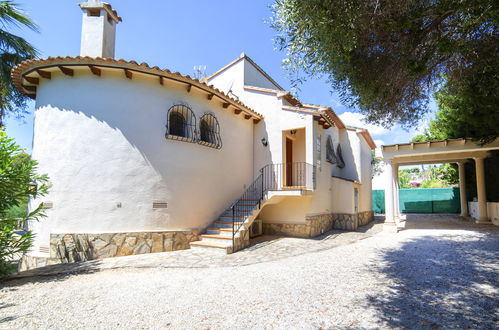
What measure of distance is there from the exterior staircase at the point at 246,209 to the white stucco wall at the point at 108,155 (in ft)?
3.47

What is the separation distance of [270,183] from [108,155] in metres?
6.10

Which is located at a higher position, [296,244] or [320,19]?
[320,19]

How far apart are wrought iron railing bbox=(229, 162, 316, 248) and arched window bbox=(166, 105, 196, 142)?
3.11m

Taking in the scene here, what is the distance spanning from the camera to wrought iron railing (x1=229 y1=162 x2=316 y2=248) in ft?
33.2

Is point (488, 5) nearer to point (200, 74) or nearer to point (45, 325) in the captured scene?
point (45, 325)

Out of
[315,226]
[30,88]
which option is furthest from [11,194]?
[315,226]

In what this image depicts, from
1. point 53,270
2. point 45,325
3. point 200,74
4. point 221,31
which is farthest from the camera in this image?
point 200,74

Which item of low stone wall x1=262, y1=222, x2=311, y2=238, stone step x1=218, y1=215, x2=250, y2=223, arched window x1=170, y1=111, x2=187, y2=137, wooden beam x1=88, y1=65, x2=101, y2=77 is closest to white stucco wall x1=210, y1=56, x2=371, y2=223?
low stone wall x1=262, y1=222, x2=311, y2=238

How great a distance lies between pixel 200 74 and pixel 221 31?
17.1 ft

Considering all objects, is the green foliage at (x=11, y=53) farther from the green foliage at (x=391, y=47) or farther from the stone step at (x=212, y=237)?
the stone step at (x=212, y=237)

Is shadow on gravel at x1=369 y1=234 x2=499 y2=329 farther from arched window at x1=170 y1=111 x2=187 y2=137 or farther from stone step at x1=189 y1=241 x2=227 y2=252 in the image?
arched window at x1=170 y1=111 x2=187 y2=137

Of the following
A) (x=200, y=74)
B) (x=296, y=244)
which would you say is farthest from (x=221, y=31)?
(x=296, y=244)

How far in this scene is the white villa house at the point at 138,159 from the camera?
7418 mm

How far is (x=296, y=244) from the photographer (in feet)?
30.7
